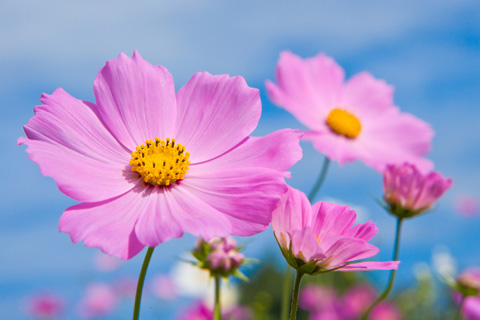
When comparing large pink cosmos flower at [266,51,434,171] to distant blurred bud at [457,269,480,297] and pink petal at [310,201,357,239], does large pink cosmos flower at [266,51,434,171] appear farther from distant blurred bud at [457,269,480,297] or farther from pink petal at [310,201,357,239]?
pink petal at [310,201,357,239]

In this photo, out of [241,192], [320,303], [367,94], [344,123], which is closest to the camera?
[241,192]

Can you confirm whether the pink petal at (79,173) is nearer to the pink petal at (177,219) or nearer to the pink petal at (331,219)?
the pink petal at (177,219)

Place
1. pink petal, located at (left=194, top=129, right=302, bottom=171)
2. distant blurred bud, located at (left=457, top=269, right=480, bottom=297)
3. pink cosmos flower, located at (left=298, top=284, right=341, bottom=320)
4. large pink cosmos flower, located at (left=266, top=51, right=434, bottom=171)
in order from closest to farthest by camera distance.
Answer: pink petal, located at (left=194, top=129, right=302, bottom=171), distant blurred bud, located at (left=457, top=269, right=480, bottom=297), large pink cosmos flower, located at (left=266, top=51, right=434, bottom=171), pink cosmos flower, located at (left=298, top=284, right=341, bottom=320)

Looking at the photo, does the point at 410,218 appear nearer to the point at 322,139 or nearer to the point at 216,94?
the point at 322,139

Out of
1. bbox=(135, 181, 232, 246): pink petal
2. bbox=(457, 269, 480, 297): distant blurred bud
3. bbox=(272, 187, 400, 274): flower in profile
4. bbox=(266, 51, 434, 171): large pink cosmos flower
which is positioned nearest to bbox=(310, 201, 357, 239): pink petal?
bbox=(272, 187, 400, 274): flower in profile

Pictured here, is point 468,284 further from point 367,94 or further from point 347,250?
point 347,250

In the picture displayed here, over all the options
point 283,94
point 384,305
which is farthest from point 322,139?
point 384,305

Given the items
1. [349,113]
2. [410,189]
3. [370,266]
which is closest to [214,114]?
[370,266]
